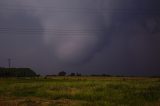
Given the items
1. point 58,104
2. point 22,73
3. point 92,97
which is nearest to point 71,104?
point 58,104

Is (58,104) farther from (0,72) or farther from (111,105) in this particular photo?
(0,72)

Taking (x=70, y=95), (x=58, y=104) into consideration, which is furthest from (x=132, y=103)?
(x=70, y=95)

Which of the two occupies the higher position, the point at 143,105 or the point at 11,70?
the point at 11,70

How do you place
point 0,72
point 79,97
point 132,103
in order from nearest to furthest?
point 132,103
point 79,97
point 0,72

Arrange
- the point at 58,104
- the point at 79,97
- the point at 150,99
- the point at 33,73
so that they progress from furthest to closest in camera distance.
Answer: the point at 33,73
the point at 79,97
the point at 150,99
the point at 58,104

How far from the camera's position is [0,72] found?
10681 centimetres

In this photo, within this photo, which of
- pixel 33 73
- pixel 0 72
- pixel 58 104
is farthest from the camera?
pixel 33 73

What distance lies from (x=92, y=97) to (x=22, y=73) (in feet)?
292

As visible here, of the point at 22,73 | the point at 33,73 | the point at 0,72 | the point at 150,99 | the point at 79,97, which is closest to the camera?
the point at 150,99

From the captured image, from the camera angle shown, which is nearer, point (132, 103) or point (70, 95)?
point (132, 103)

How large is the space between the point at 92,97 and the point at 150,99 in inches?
217

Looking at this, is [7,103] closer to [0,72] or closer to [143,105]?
[143,105]

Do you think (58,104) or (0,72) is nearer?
(58,104)

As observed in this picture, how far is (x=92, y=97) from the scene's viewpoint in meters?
31.6
